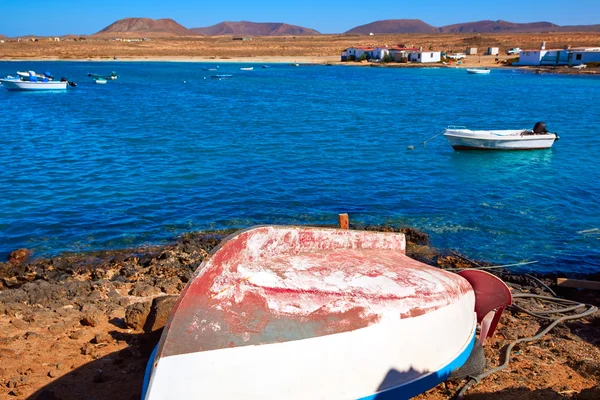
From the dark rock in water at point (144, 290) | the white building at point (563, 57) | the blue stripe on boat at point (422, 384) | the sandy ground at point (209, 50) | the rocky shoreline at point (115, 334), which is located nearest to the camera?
the blue stripe on boat at point (422, 384)

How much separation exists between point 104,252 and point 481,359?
10636 millimetres

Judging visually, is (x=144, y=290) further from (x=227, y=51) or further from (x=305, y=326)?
(x=227, y=51)

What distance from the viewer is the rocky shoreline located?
838cm

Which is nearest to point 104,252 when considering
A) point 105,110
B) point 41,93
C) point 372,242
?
point 372,242

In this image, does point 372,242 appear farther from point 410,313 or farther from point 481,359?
point 481,359

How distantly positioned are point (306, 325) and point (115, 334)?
16.4ft

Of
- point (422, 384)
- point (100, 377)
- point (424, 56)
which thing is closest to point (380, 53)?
point (424, 56)

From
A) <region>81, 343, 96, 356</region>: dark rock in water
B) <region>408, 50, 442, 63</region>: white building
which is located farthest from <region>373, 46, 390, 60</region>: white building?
<region>81, 343, 96, 356</region>: dark rock in water

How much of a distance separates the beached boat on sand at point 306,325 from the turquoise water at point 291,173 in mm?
8456

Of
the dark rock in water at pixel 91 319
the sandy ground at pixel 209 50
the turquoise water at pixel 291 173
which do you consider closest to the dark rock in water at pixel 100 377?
the dark rock in water at pixel 91 319

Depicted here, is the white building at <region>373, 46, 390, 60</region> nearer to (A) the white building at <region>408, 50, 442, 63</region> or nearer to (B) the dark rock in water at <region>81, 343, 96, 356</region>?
(A) the white building at <region>408, 50, 442, 63</region>

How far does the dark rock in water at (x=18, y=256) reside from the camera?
14455 mm

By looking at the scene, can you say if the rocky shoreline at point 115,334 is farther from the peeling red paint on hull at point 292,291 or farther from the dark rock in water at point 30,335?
the peeling red paint on hull at point 292,291

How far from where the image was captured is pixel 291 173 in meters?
24.0
